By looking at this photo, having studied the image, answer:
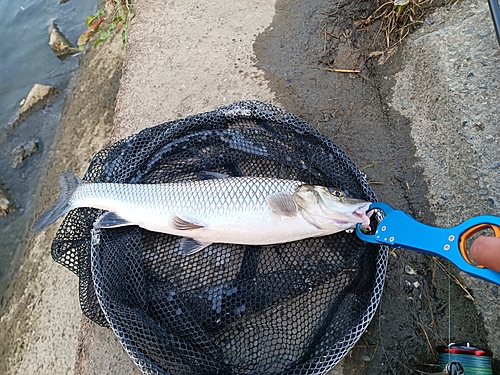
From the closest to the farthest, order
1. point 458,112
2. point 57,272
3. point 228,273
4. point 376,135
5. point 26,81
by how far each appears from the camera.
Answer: point 228,273 → point 458,112 → point 376,135 → point 57,272 → point 26,81

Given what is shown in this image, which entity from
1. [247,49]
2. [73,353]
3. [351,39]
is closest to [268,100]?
[247,49]

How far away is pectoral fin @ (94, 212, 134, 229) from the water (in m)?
2.07

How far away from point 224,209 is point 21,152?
328 cm

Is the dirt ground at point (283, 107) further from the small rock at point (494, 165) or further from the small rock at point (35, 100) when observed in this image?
the small rock at point (35, 100)

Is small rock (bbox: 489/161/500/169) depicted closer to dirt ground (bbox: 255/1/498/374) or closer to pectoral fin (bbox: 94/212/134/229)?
dirt ground (bbox: 255/1/498/374)

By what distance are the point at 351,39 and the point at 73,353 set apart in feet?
11.3

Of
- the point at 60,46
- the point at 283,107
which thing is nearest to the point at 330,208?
the point at 283,107

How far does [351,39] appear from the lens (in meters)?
3.57

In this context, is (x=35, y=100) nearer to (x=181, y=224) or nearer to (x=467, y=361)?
(x=181, y=224)

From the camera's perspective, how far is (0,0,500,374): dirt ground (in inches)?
93.6

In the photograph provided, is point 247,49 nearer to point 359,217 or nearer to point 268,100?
point 268,100

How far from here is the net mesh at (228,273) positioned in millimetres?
2029

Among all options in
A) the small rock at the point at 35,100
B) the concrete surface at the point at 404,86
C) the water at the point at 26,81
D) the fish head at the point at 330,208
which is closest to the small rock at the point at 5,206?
the water at the point at 26,81

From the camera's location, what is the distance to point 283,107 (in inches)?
133
